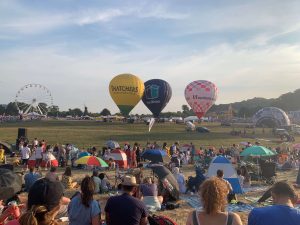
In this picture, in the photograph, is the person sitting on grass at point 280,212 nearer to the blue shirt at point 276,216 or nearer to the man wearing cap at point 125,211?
the blue shirt at point 276,216

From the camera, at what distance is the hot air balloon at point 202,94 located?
3406 cm

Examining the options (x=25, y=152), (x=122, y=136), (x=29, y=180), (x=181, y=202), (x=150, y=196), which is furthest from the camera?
(x=122, y=136)

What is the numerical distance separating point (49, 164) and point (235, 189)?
28.0ft

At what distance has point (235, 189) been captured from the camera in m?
12.4

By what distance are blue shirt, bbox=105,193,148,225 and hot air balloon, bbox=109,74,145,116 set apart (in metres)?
26.6

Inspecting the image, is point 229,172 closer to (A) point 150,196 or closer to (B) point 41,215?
(A) point 150,196

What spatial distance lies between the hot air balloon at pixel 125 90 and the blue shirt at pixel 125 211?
2662 centimetres

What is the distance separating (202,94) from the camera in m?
34.1

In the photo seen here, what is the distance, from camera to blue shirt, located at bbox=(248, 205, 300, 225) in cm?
308

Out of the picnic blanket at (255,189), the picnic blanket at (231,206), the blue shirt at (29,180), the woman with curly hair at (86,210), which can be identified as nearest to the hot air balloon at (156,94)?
the picnic blanket at (255,189)

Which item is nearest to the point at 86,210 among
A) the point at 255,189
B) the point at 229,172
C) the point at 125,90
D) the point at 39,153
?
the point at 229,172

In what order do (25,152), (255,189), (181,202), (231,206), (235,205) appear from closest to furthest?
(231,206)
(235,205)
(181,202)
(255,189)
(25,152)

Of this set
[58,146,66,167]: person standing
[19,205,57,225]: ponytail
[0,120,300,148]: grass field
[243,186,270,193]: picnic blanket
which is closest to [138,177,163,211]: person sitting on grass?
[243,186,270,193]: picnic blanket

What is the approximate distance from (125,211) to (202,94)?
30.6m
